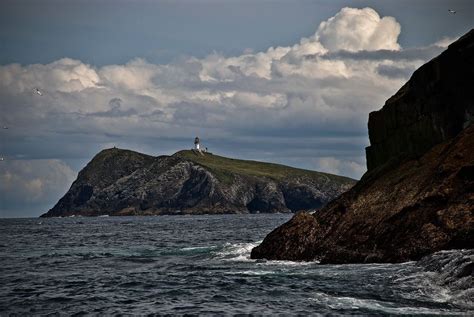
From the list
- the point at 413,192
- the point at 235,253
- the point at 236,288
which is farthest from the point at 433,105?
the point at 236,288

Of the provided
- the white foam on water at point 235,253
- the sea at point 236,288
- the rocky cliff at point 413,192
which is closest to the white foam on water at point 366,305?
the sea at point 236,288

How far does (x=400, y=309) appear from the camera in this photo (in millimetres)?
22312

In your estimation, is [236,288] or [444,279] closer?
[444,279]

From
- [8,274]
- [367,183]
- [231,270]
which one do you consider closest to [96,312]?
[231,270]

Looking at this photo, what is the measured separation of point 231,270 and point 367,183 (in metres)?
13.4

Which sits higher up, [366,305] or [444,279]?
[444,279]

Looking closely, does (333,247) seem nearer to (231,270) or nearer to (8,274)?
(231,270)

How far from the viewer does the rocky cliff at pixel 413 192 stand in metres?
34.3

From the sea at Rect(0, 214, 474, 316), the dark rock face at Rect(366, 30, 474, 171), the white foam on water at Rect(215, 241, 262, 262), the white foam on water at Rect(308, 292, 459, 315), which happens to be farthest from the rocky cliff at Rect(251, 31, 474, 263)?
the white foam on water at Rect(308, 292, 459, 315)

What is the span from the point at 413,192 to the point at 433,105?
10.8 meters

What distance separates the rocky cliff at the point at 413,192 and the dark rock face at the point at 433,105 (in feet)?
0.24

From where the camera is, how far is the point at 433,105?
1799 inches

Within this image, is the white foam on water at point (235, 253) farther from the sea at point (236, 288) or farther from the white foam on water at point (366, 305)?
the white foam on water at point (366, 305)

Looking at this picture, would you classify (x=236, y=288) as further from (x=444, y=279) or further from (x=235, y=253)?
(x=235, y=253)
